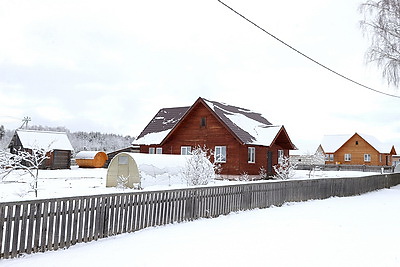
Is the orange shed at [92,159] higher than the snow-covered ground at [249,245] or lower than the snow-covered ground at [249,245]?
higher

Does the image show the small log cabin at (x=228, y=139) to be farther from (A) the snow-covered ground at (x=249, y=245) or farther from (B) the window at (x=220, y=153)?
(A) the snow-covered ground at (x=249, y=245)

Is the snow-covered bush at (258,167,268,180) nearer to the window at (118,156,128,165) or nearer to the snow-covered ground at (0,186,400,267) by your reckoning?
the window at (118,156,128,165)

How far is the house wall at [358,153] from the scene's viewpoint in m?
62.4

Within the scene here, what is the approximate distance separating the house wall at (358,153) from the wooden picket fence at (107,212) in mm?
55121

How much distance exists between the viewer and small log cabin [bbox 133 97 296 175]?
92.7 ft

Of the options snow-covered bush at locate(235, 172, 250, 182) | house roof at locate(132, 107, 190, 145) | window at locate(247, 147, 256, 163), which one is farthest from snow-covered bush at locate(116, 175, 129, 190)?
house roof at locate(132, 107, 190, 145)

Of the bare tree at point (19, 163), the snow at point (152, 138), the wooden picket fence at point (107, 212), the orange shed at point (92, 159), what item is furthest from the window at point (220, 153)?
the orange shed at point (92, 159)

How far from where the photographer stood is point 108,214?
8367 mm

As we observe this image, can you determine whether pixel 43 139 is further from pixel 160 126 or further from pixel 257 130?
pixel 257 130

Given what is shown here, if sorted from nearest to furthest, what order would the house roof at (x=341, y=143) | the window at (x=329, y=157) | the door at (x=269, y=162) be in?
the door at (x=269, y=162) < the house roof at (x=341, y=143) < the window at (x=329, y=157)

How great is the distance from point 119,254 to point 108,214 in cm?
154

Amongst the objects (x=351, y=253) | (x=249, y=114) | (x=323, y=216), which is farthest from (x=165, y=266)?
(x=249, y=114)

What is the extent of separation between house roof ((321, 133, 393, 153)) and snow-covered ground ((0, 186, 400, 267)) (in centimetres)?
5760

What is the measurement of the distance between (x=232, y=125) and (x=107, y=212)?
68.6 feet
